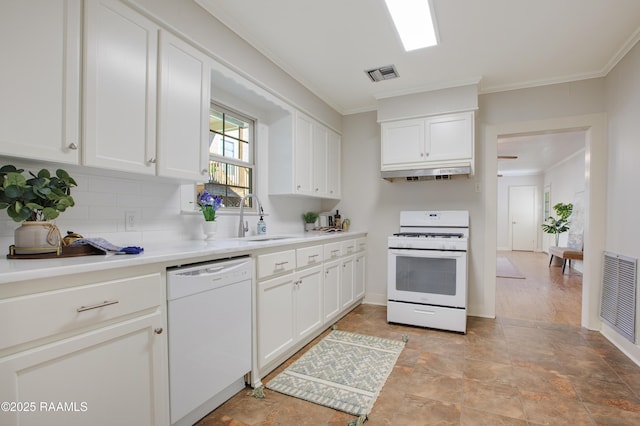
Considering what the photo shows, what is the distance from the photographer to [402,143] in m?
3.56

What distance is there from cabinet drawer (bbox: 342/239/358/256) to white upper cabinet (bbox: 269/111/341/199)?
24.6 inches

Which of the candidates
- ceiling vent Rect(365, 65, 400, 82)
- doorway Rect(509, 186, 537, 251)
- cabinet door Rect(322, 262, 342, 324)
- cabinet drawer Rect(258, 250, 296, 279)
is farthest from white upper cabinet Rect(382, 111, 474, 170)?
doorway Rect(509, 186, 537, 251)

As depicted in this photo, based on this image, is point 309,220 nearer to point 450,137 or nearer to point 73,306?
point 450,137

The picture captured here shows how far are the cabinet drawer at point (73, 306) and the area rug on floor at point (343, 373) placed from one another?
45.2 inches

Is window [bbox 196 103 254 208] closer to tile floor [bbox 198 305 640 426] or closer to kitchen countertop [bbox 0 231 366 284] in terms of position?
kitchen countertop [bbox 0 231 366 284]

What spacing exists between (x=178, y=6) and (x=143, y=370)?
6.55ft

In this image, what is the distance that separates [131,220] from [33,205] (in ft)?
2.14

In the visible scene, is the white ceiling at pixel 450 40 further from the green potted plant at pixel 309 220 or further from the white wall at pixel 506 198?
the white wall at pixel 506 198

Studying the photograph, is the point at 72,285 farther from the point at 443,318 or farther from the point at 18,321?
the point at 443,318

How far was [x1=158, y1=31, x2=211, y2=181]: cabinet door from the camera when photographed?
1.83 m

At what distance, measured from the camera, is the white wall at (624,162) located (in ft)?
8.27

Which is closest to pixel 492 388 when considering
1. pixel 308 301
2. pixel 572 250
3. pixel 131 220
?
pixel 308 301

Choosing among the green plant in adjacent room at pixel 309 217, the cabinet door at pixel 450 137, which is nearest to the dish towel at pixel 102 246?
the green plant in adjacent room at pixel 309 217

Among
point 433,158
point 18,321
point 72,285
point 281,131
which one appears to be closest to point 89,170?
point 72,285
